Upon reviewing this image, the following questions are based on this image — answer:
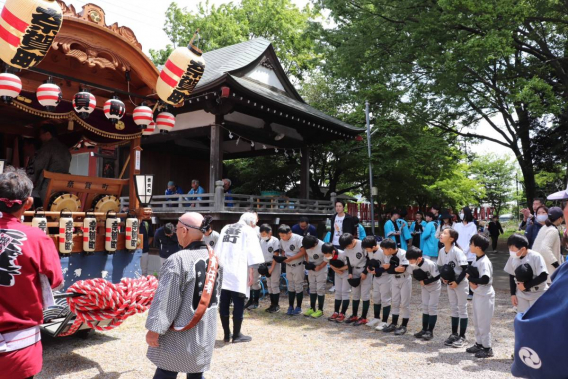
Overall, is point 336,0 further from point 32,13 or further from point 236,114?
point 32,13

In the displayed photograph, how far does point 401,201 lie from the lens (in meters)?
19.1

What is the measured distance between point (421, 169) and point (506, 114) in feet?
12.9

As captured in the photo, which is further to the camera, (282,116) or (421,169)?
(421,169)

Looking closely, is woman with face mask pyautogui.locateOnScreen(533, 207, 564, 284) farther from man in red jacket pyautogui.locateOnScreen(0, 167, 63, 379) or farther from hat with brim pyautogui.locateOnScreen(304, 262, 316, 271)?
man in red jacket pyautogui.locateOnScreen(0, 167, 63, 379)

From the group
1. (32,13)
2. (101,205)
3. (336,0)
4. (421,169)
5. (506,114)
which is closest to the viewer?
(32,13)

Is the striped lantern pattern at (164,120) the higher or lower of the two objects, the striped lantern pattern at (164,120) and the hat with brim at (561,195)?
the higher

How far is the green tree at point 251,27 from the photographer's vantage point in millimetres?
27250

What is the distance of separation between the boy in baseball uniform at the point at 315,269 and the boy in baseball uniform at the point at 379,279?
38.8 inches

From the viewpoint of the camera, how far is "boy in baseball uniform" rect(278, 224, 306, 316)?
291 inches

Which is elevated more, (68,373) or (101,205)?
(101,205)

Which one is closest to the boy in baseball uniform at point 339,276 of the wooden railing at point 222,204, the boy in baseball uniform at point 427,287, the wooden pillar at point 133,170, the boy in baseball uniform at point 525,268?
the boy in baseball uniform at point 427,287

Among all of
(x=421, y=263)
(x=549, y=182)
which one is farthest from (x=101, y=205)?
(x=549, y=182)

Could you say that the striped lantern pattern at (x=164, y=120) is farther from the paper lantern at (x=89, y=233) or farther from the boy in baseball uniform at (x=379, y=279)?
the boy in baseball uniform at (x=379, y=279)

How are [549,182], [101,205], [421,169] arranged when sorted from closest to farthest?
[101,205], [421,169], [549,182]
